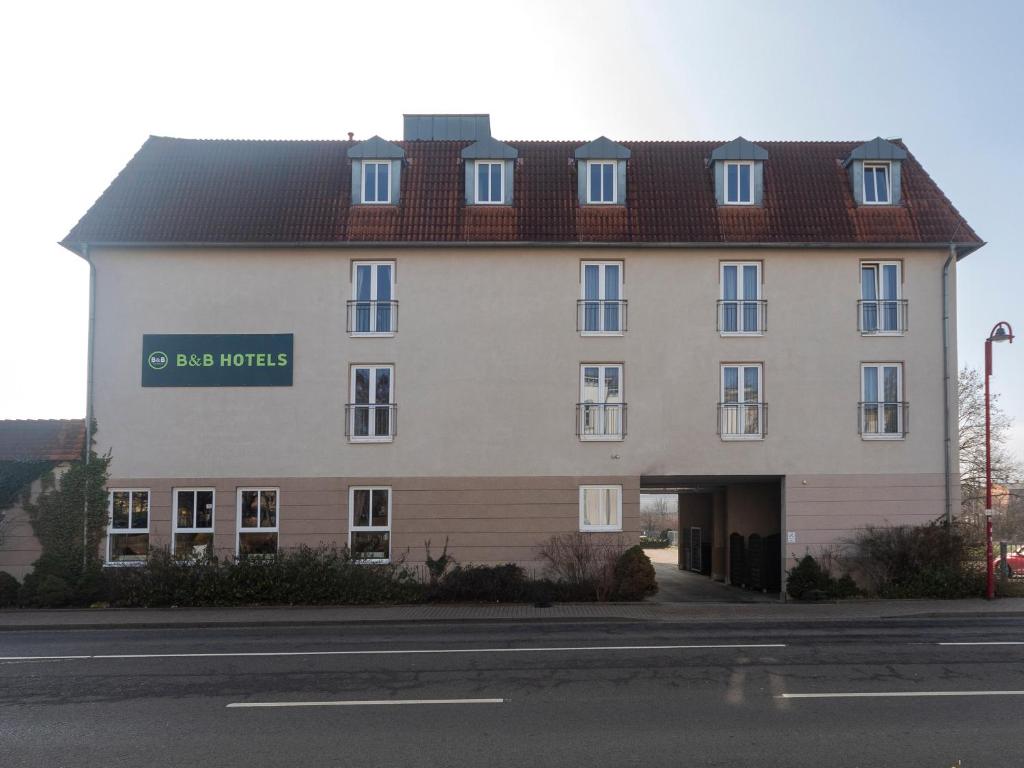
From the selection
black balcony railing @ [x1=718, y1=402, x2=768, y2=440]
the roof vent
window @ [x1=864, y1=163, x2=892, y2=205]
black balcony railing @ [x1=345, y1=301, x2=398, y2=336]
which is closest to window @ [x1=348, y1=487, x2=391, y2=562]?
black balcony railing @ [x1=345, y1=301, x2=398, y2=336]

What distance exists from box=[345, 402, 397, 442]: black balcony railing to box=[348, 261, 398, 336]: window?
1786 mm

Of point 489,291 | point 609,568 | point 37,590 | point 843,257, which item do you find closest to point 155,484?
point 37,590

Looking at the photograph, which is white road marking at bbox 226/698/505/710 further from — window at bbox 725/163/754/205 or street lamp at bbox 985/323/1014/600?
window at bbox 725/163/754/205

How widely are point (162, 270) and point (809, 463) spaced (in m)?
16.3

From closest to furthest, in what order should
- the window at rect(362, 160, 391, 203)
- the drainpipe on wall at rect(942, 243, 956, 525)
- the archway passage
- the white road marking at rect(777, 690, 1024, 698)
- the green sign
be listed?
1. the white road marking at rect(777, 690, 1024, 698)
2. the drainpipe on wall at rect(942, 243, 956, 525)
3. the green sign
4. the window at rect(362, 160, 391, 203)
5. the archway passage

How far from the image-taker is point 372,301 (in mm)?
22484

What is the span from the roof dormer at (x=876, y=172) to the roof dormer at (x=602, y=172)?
5.81 meters

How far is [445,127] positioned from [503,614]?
16.2 meters

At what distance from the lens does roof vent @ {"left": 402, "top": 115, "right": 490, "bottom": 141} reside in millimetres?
28156

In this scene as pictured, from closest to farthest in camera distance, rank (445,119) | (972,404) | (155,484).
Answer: (155,484)
(445,119)
(972,404)

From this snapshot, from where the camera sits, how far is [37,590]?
20156 millimetres

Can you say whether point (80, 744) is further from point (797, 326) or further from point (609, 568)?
point (797, 326)

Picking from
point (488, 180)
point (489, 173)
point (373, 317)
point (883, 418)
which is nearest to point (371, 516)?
point (373, 317)

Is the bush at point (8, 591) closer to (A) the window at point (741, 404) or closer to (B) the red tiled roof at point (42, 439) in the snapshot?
(B) the red tiled roof at point (42, 439)
